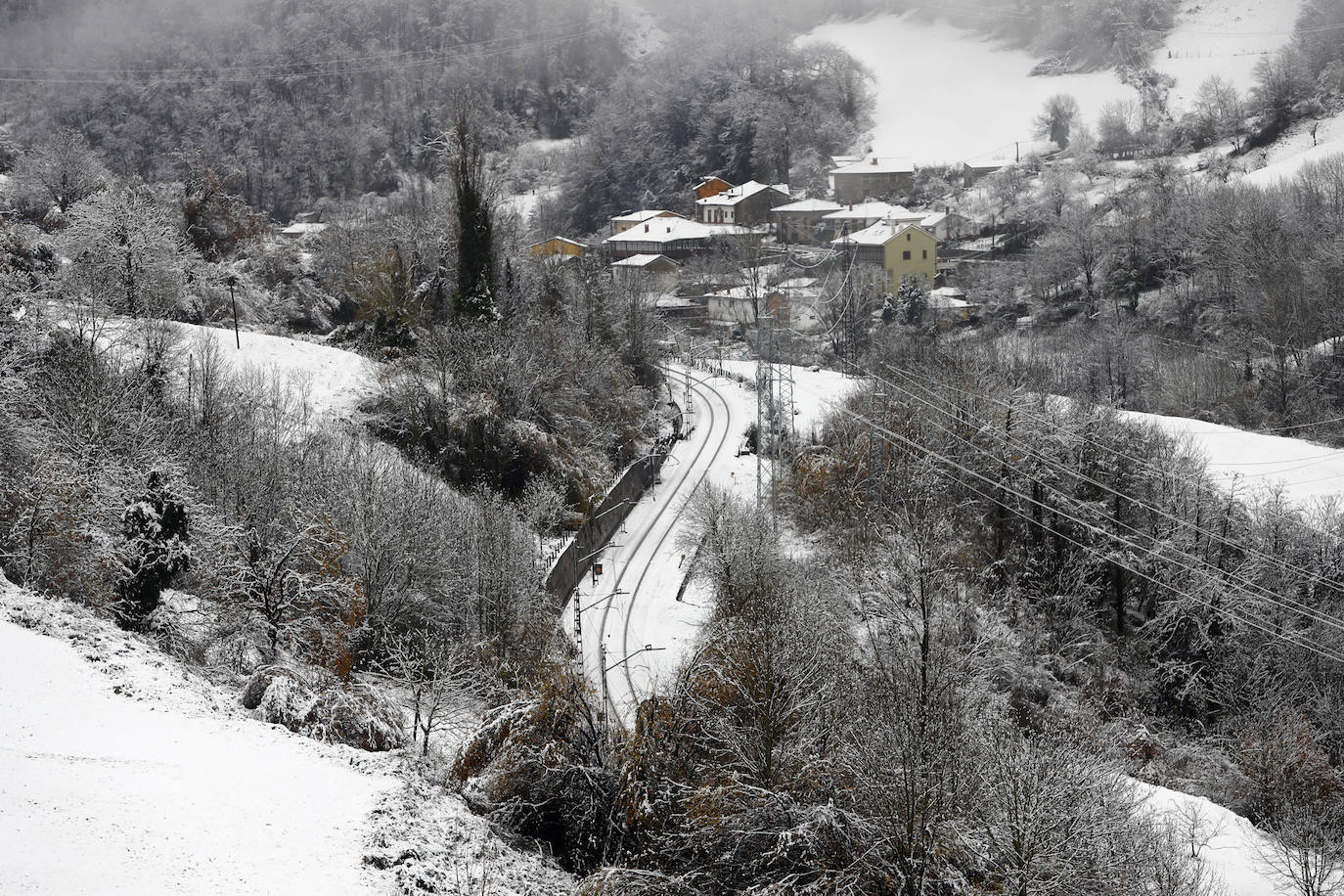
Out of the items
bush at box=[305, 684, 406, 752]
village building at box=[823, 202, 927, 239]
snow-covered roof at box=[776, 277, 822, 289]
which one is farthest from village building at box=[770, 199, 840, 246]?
bush at box=[305, 684, 406, 752]

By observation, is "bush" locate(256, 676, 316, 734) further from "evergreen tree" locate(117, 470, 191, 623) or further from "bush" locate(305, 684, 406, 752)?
"evergreen tree" locate(117, 470, 191, 623)

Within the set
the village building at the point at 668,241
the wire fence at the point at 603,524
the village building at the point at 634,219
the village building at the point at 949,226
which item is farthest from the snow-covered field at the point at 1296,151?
the wire fence at the point at 603,524

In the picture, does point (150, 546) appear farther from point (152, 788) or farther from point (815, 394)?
point (815, 394)

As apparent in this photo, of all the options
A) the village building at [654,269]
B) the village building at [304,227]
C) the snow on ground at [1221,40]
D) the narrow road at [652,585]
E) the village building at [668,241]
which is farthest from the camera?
the snow on ground at [1221,40]

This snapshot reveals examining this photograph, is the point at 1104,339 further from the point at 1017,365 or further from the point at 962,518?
the point at 962,518

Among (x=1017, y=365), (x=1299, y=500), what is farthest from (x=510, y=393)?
(x=1299, y=500)

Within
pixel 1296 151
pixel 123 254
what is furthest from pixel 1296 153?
pixel 123 254

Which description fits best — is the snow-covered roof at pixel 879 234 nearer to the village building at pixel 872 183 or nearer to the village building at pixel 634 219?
the village building at pixel 872 183
